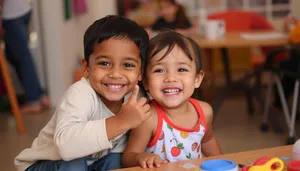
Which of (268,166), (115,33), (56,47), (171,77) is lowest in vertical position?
(56,47)

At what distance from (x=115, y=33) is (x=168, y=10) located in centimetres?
313

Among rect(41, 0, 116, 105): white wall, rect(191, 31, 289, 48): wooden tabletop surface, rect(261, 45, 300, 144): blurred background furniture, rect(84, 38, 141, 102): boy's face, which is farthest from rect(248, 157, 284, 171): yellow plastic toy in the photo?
rect(41, 0, 116, 105): white wall

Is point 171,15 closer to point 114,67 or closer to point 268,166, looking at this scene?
point 114,67

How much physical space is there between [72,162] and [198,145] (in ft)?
1.37

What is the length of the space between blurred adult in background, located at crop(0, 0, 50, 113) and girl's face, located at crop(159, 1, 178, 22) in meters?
1.13

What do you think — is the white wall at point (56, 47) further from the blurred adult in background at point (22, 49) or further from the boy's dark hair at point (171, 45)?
the boy's dark hair at point (171, 45)

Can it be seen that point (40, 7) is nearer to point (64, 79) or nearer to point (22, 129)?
point (64, 79)

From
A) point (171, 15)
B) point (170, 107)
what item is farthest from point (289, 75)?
point (170, 107)

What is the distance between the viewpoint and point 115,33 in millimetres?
1648

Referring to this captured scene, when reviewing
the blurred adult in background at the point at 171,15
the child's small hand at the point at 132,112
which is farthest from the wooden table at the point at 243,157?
the blurred adult in background at the point at 171,15

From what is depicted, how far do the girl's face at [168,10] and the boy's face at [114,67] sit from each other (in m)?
3.09

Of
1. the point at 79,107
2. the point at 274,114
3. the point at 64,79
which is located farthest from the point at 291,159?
the point at 64,79

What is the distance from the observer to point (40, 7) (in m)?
4.91

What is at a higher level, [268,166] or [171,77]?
[171,77]
